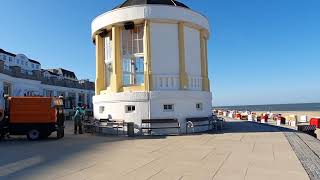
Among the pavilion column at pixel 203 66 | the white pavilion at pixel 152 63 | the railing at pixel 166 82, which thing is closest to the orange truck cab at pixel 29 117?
the white pavilion at pixel 152 63

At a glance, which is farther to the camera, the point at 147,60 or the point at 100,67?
the point at 100,67

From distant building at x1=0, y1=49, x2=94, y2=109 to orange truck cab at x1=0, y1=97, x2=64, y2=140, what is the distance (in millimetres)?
15507

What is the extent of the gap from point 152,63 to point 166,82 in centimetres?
129

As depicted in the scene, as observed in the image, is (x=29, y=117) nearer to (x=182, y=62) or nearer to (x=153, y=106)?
(x=153, y=106)

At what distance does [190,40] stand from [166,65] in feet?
7.59

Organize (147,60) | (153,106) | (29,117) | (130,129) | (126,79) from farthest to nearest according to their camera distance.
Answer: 1. (126,79)
2. (147,60)
3. (153,106)
4. (130,129)
5. (29,117)

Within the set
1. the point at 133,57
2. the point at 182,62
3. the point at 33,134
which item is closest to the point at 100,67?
the point at 133,57

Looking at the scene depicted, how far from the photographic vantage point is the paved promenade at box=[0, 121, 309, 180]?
9.66 metres

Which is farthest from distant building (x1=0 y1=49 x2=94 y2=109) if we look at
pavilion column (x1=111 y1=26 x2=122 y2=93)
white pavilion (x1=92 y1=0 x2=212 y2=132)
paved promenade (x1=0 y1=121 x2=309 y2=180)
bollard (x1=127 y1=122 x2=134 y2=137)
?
paved promenade (x1=0 y1=121 x2=309 y2=180)

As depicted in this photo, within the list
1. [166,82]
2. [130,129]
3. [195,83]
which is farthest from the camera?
[195,83]

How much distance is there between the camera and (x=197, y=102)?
2309cm

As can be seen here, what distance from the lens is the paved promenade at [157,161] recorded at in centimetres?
966

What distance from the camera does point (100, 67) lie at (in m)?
24.9

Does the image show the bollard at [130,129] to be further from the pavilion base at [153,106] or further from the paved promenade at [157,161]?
the paved promenade at [157,161]
